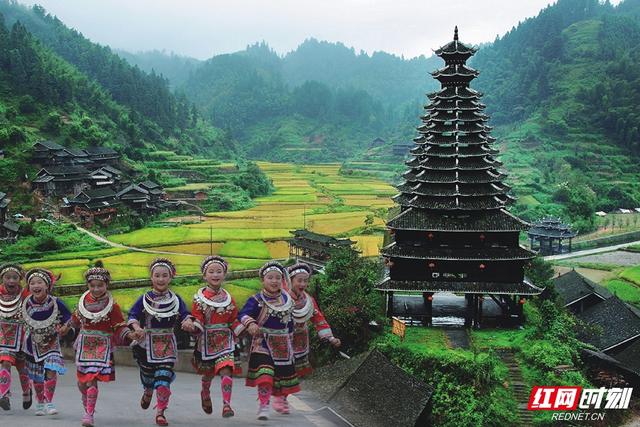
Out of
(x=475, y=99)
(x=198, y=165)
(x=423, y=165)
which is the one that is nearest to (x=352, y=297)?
(x=423, y=165)

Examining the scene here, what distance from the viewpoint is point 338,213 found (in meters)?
41.9

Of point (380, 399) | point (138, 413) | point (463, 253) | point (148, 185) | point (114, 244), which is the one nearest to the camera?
point (138, 413)

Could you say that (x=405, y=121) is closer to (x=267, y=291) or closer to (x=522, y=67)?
(x=522, y=67)

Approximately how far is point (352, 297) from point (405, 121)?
8859cm

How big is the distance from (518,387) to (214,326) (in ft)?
29.7

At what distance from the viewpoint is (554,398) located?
1300cm

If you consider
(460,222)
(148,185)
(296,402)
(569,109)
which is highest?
(569,109)

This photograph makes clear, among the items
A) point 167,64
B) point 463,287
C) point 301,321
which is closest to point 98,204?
point 463,287

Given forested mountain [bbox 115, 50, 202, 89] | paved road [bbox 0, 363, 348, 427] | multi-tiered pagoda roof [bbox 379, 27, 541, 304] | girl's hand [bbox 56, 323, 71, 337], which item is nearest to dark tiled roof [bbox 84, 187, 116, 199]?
multi-tiered pagoda roof [bbox 379, 27, 541, 304]

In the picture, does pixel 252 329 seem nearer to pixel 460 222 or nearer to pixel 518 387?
pixel 518 387

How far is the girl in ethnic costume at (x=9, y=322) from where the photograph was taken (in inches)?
307

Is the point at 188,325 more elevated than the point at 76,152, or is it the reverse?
the point at 76,152

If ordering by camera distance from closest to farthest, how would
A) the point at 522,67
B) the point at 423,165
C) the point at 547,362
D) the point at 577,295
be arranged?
1. the point at 547,362
2. the point at 423,165
3. the point at 577,295
4. the point at 522,67

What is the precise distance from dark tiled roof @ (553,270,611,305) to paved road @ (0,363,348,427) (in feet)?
48.4
